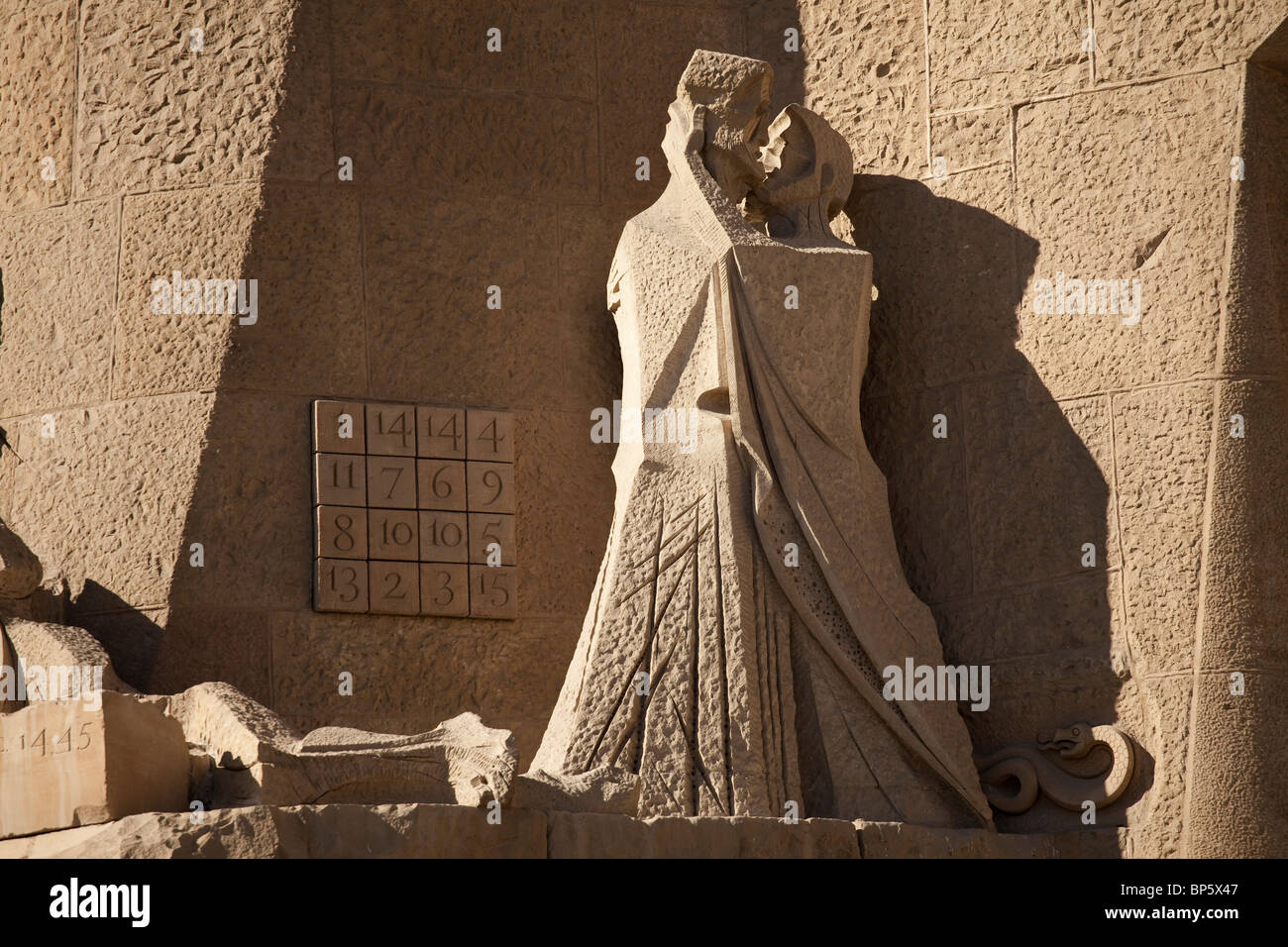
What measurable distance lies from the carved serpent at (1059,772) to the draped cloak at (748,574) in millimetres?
185

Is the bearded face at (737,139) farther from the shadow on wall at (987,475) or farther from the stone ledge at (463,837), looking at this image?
the stone ledge at (463,837)

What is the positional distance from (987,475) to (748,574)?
91 cm

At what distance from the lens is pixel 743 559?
592 centimetres

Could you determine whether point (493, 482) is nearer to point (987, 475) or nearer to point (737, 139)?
point (737, 139)

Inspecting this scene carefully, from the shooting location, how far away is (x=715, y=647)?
582 centimetres

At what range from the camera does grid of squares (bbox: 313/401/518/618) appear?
6203 millimetres

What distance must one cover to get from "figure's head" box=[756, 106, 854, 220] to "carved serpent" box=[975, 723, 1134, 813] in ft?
5.55

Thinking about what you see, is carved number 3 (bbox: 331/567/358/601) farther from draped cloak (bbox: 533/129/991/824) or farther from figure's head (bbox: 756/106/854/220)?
figure's head (bbox: 756/106/854/220)

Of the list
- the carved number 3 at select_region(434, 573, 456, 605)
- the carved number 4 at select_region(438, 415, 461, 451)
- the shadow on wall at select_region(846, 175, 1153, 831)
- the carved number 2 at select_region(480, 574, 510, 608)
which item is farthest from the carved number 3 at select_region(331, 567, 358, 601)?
the shadow on wall at select_region(846, 175, 1153, 831)

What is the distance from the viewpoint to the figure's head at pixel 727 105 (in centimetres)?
630

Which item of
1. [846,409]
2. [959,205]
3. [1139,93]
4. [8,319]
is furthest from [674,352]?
[8,319]

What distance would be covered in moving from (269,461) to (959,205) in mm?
2208

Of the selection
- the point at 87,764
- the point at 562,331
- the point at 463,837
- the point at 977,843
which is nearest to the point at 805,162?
the point at 562,331
